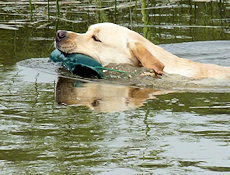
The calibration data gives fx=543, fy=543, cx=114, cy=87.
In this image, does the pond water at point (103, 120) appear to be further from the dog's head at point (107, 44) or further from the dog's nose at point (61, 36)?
the dog's nose at point (61, 36)

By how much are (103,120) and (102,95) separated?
1121 mm

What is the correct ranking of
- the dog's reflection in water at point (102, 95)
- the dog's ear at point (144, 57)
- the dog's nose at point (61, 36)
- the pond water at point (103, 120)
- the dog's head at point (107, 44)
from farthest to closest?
the dog's head at point (107, 44) < the dog's nose at point (61, 36) < the dog's ear at point (144, 57) < the dog's reflection in water at point (102, 95) < the pond water at point (103, 120)

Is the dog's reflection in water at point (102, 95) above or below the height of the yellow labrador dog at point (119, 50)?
below

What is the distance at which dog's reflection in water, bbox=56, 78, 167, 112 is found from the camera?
496cm

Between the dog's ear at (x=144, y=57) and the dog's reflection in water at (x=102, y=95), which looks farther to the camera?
the dog's ear at (x=144, y=57)

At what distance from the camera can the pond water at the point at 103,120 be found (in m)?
3.31

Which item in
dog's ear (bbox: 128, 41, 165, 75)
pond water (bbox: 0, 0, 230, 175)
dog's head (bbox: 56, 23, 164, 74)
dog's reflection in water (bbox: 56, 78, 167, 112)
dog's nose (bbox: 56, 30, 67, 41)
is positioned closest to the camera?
pond water (bbox: 0, 0, 230, 175)

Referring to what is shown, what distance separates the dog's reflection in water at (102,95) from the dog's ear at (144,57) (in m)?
0.47

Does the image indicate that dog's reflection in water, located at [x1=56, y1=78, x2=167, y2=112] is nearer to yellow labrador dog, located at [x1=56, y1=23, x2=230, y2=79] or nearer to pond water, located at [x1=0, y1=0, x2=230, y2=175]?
pond water, located at [x1=0, y1=0, x2=230, y2=175]

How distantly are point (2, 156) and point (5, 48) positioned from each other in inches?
198

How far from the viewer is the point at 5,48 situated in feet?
26.9

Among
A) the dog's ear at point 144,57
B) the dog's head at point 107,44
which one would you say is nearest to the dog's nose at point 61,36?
the dog's head at point 107,44

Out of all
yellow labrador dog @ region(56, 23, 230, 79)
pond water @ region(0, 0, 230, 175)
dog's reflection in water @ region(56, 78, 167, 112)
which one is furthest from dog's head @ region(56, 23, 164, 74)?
dog's reflection in water @ region(56, 78, 167, 112)

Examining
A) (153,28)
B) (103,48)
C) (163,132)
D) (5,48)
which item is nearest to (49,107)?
(163,132)
